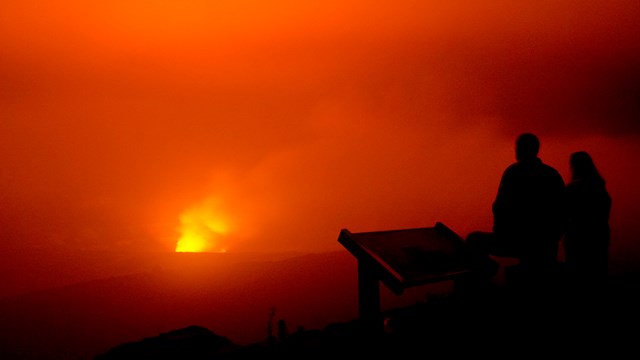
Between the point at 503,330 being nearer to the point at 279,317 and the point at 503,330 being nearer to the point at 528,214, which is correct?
the point at 528,214

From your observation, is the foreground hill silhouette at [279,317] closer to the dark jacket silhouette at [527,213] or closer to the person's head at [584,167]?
the dark jacket silhouette at [527,213]

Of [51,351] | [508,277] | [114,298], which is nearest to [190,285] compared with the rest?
[114,298]

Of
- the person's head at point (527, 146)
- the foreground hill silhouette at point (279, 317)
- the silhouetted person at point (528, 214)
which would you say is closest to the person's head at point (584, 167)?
the silhouetted person at point (528, 214)

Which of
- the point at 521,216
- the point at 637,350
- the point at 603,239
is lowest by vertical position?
the point at 637,350

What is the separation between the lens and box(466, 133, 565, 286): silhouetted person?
18.8 feet

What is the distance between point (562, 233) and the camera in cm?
611

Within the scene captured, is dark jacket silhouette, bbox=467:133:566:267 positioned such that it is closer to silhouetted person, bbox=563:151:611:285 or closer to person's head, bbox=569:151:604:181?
silhouetted person, bbox=563:151:611:285

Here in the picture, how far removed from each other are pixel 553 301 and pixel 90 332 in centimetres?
16002

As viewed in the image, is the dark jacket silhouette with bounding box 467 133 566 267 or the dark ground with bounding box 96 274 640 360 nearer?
the dark ground with bounding box 96 274 640 360

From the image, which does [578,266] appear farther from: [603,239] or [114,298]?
[114,298]

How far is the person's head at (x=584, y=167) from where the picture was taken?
20.5 feet

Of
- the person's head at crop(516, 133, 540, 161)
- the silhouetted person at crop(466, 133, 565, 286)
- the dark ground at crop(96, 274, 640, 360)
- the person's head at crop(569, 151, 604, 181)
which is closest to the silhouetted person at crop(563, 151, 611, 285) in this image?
the person's head at crop(569, 151, 604, 181)

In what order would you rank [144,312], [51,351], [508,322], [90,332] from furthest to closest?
1. [144,312]
2. [90,332]
3. [51,351]
4. [508,322]

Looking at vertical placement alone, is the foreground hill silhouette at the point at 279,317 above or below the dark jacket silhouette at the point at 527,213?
below
